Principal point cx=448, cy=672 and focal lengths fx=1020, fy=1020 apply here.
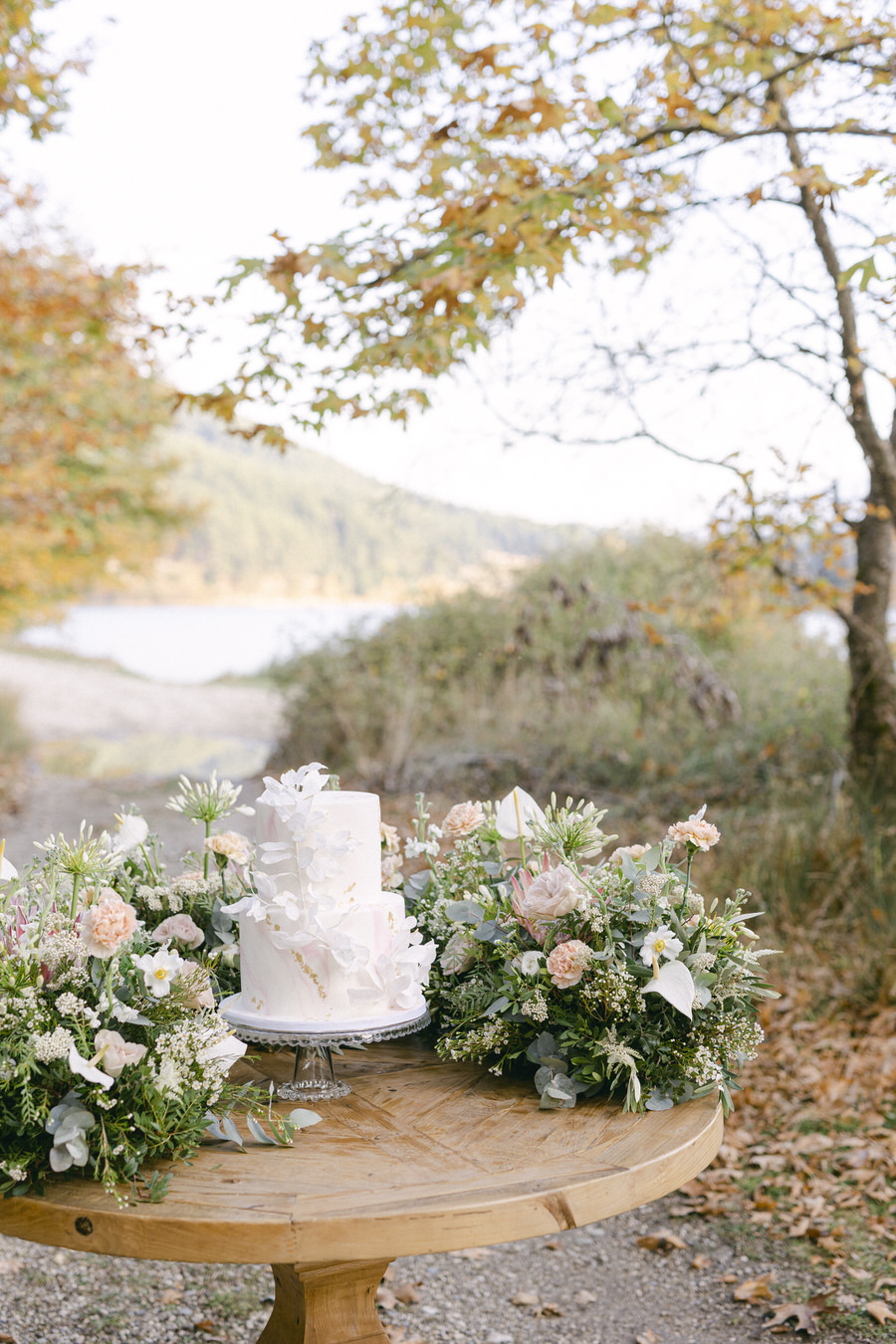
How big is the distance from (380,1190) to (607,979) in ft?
1.70

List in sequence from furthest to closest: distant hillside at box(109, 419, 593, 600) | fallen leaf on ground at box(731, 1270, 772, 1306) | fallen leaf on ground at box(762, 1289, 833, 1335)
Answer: distant hillside at box(109, 419, 593, 600)
fallen leaf on ground at box(731, 1270, 772, 1306)
fallen leaf on ground at box(762, 1289, 833, 1335)

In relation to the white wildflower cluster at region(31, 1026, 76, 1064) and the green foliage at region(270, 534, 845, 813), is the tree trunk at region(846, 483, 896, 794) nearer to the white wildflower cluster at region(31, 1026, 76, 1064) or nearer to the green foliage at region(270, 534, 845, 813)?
the green foliage at region(270, 534, 845, 813)

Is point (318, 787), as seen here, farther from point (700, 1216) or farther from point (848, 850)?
point (848, 850)

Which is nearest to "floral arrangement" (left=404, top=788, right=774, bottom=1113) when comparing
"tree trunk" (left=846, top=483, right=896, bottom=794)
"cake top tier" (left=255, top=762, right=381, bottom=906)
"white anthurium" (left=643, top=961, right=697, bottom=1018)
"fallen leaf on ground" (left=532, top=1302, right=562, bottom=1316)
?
"white anthurium" (left=643, top=961, right=697, bottom=1018)

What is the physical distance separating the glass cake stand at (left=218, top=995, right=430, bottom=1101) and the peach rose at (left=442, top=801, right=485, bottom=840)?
1.31ft

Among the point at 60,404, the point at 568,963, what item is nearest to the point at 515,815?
the point at 568,963

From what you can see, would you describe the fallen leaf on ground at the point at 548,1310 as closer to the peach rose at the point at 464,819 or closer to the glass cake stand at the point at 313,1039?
the glass cake stand at the point at 313,1039

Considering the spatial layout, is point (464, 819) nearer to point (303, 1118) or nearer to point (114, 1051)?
point (303, 1118)

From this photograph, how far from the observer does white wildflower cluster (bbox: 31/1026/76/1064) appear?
4.70 ft

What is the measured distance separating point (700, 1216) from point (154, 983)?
8.68 feet

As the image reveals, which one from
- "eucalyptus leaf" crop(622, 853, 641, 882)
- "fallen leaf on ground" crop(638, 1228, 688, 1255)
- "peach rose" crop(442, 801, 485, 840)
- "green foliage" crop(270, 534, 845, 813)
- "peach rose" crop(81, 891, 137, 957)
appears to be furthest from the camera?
"green foliage" crop(270, 534, 845, 813)

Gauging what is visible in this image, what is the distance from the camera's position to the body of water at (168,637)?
2817cm

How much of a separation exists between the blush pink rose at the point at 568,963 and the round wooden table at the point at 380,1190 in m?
0.23

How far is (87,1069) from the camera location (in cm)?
142
